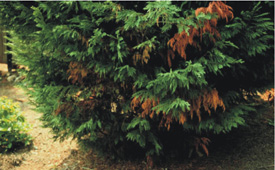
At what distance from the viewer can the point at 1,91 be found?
8.39 m

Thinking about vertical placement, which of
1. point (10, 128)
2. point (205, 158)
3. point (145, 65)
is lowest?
point (205, 158)

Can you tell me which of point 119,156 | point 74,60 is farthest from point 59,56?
point 119,156

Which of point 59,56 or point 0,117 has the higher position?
point 59,56

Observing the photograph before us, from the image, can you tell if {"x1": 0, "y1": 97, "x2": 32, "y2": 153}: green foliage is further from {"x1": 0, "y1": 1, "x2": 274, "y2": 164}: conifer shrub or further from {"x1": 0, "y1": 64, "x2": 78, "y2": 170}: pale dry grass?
{"x1": 0, "y1": 1, "x2": 274, "y2": 164}: conifer shrub

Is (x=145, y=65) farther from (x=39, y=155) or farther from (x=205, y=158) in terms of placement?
(x=39, y=155)

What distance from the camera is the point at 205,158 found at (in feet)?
12.8

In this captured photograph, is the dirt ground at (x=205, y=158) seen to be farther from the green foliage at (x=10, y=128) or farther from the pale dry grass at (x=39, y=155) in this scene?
the green foliage at (x=10, y=128)

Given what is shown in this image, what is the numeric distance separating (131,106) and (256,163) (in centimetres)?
206

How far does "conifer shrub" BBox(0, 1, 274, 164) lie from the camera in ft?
9.43

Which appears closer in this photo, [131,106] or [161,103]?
[161,103]

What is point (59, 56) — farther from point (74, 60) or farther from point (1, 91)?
point (1, 91)

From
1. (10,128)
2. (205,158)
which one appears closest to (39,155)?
(10,128)

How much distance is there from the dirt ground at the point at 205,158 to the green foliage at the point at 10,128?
0.17 metres

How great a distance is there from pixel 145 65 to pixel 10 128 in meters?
2.64
